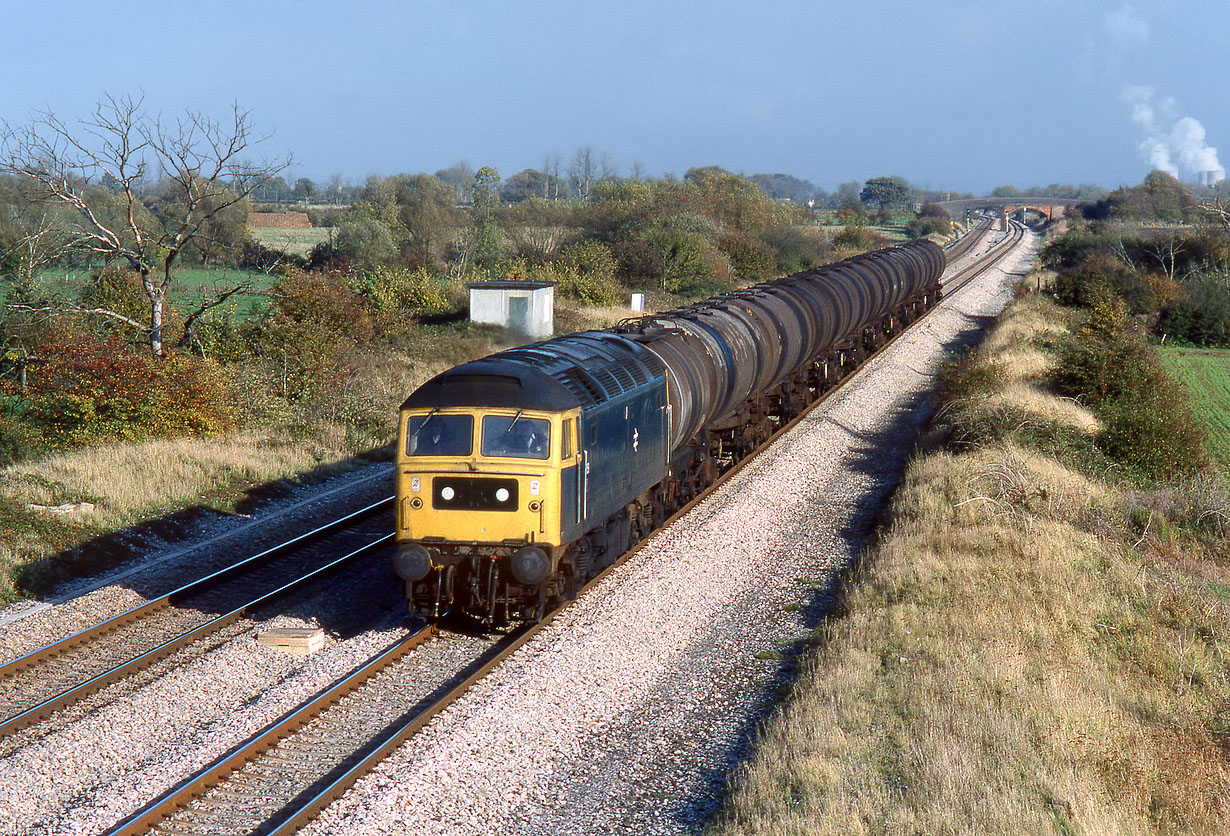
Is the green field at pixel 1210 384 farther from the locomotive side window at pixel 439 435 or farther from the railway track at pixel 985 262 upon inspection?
the locomotive side window at pixel 439 435

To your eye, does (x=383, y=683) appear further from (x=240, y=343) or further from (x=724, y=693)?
(x=240, y=343)

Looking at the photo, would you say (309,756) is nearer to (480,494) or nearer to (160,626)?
(480,494)

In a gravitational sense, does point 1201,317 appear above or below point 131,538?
above

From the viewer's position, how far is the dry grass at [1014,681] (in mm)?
8586

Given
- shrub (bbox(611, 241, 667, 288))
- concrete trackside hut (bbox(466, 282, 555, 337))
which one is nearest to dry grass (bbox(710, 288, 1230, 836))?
concrete trackside hut (bbox(466, 282, 555, 337))

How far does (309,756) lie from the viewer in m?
9.84

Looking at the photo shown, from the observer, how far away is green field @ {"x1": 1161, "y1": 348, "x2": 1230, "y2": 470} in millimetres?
27250

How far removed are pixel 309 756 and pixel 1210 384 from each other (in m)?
34.2

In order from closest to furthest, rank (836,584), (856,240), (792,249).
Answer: (836,584)
(792,249)
(856,240)

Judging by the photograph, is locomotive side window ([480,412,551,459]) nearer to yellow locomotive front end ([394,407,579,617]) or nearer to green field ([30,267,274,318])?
yellow locomotive front end ([394,407,579,617])

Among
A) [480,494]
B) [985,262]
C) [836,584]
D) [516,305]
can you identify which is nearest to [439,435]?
[480,494]

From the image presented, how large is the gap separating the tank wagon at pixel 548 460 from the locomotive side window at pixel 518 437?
0.05 feet

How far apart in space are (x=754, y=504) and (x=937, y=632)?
6.71 metres

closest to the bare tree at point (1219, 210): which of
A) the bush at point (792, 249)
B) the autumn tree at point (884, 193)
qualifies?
the bush at point (792, 249)
